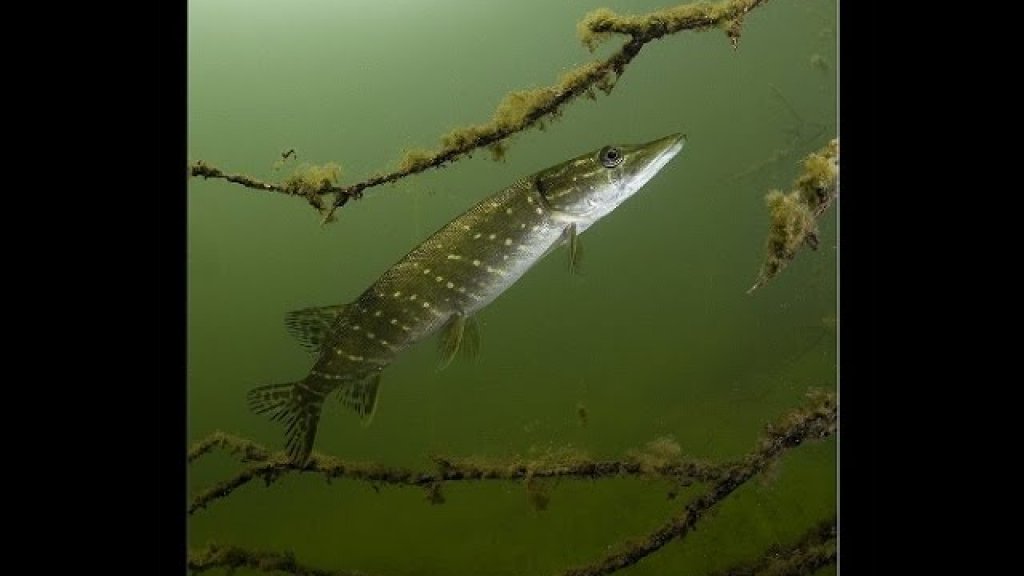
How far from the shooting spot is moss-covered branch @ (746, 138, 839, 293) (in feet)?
8.03

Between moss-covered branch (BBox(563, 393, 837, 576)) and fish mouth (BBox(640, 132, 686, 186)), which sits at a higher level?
fish mouth (BBox(640, 132, 686, 186))

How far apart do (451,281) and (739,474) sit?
0.99m

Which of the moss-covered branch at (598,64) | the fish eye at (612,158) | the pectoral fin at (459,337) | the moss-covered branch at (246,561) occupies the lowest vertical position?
the moss-covered branch at (246,561)

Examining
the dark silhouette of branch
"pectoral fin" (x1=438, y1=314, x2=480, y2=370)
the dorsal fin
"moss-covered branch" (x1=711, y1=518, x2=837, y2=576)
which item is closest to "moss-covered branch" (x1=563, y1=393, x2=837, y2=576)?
the dark silhouette of branch

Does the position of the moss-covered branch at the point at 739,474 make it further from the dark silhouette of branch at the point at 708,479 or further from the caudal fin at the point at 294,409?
the caudal fin at the point at 294,409

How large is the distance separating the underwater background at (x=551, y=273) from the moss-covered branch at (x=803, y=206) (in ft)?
0.10

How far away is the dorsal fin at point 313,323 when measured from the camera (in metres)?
2.57

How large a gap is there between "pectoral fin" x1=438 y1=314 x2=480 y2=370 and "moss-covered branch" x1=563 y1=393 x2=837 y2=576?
2.32 feet

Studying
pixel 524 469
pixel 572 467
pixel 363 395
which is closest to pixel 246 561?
pixel 363 395

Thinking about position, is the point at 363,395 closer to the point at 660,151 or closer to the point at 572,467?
the point at 572,467

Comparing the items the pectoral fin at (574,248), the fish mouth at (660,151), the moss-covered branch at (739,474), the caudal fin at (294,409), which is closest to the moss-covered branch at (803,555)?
the moss-covered branch at (739,474)

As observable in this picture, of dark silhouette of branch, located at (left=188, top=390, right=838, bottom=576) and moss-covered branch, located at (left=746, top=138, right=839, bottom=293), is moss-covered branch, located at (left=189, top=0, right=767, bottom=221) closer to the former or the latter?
moss-covered branch, located at (left=746, top=138, right=839, bottom=293)
